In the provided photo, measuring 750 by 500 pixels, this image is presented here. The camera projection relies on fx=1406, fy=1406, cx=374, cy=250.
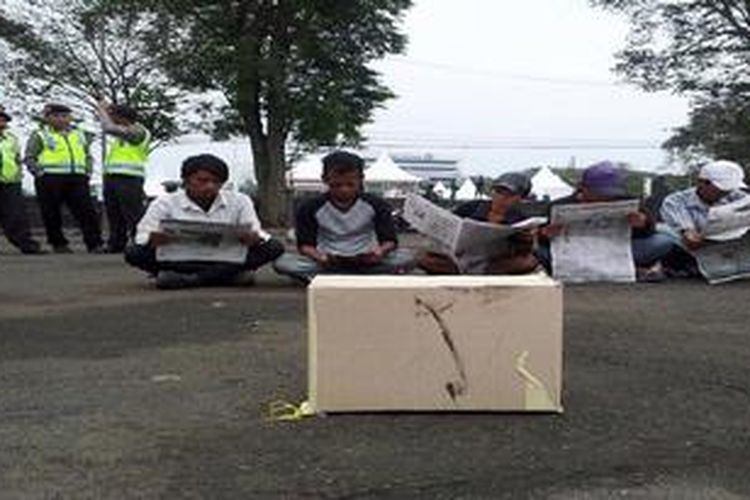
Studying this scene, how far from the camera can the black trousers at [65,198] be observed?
16.0 m

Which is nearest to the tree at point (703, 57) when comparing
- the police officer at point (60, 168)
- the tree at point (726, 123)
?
the tree at point (726, 123)

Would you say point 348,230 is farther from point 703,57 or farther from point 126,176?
point 703,57

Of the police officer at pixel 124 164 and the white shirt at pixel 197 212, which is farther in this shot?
the police officer at pixel 124 164

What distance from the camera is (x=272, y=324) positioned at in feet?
27.1

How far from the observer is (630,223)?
38.0ft

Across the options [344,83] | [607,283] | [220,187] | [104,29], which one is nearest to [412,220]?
[220,187]

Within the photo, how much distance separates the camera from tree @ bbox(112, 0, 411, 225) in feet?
130

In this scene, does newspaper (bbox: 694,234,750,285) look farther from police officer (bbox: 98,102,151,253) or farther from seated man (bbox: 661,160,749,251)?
police officer (bbox: 98,102,151,253)

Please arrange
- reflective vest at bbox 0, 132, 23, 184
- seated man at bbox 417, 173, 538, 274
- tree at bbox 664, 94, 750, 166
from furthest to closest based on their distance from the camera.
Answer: tree at bbox 664, 94, 750, 166 → reflective vest at bbox 0, 132, 23, 184 → seated man at bbox 417, 173, 538, 274

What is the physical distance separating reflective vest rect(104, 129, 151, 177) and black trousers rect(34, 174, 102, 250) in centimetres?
122

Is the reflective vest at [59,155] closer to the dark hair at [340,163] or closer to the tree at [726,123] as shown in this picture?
the dark hair at [340,163]

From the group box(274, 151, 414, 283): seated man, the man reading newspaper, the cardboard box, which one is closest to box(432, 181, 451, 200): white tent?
the man reading newspaper

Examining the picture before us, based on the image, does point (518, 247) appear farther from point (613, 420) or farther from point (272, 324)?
point (613, 420)

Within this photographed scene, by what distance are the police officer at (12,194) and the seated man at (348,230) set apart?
6.92m
